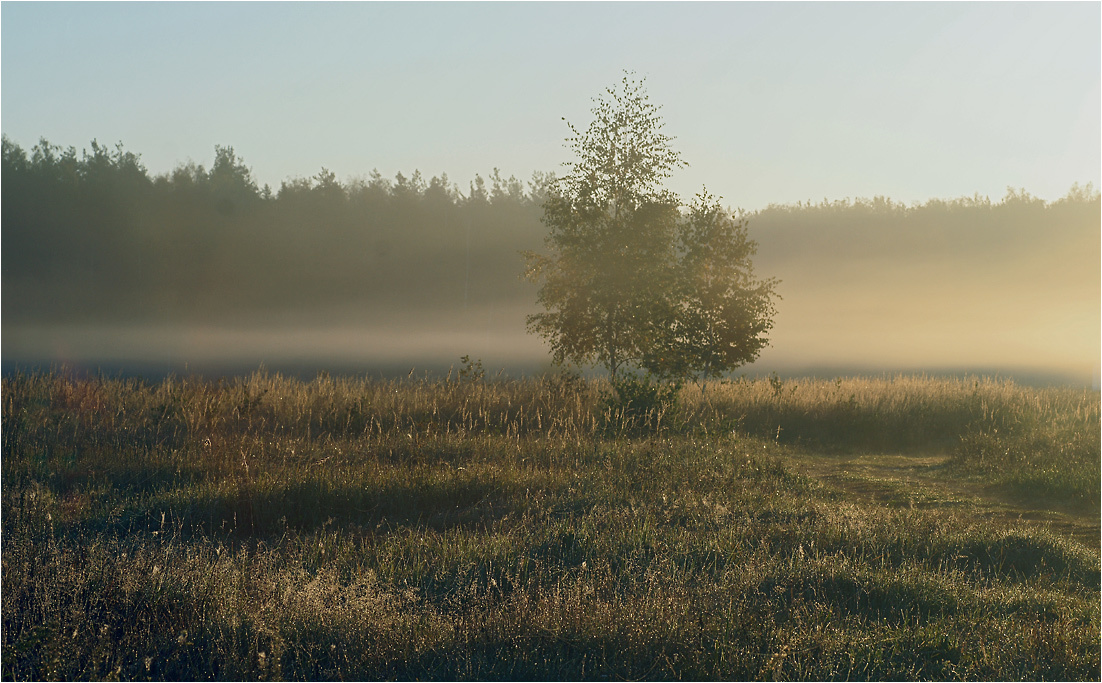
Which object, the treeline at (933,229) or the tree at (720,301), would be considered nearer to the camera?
the tree at (720,301)

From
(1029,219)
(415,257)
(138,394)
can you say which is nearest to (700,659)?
(138,394)

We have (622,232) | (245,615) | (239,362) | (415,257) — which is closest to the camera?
(245,615)

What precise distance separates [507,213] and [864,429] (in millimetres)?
85625

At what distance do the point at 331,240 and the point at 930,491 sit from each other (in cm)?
8677

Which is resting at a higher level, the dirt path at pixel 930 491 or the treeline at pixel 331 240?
the treeline at pixel 331 240

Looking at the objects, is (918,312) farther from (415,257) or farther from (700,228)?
(700,228)

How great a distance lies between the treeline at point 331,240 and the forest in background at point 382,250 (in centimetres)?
18

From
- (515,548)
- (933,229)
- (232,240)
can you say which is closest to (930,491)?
(515,548)

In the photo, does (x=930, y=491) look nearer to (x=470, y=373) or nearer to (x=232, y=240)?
(x=470, y=373)

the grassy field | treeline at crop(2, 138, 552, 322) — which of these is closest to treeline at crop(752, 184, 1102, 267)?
treeline at crop(2, 138, 552, 322)

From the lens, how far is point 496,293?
341 feet

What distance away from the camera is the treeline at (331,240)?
2849 inches

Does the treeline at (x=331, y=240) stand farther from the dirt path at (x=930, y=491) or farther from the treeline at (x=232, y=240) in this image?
the dirt path at (x=930, y=491)

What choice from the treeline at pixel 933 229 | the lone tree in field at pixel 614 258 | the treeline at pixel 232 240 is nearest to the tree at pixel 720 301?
the lone tree in field at pixel 614 258
